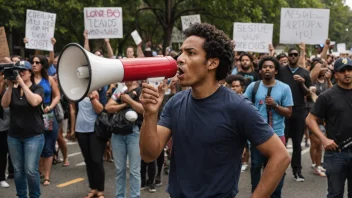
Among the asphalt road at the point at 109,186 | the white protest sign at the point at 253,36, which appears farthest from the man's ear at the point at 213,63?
the white protest sign at the point at 253,36

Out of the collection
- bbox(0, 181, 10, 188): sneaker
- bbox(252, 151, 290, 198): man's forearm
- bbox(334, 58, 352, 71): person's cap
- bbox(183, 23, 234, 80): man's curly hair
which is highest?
bbox(183, 23, 234, 80): man's curly hair

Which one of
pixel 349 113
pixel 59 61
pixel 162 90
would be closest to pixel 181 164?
pixel 162 90

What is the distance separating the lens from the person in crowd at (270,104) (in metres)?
5.42

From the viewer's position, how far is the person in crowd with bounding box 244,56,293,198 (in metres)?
5.42

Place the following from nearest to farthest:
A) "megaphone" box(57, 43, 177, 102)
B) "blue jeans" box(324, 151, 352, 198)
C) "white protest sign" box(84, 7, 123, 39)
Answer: "megaphone" box(57, 43, 177, 102) → "blue jeans" box(324, 151, 352, 198) → "white protest sign" box(84, 7, 123, 39)

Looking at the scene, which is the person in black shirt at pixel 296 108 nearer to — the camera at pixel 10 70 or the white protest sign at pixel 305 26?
the white protest sign at pixel 305 26

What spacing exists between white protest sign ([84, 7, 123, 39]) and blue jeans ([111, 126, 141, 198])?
13.5ft

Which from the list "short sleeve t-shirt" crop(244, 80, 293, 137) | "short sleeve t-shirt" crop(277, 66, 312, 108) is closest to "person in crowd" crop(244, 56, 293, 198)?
"short sleeve t-shirt" crop(244, 80, 293, 137)

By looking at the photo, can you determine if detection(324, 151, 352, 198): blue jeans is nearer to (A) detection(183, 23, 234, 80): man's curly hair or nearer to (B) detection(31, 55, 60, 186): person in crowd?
(A) detection(183, 23, 234, 80): man's curly hair

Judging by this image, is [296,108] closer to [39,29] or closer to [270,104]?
[270,104]

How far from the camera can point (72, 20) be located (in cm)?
A: 1923

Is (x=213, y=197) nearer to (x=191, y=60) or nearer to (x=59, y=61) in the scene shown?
(x=191, y=60)

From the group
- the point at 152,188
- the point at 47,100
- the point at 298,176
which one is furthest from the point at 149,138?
the point at 298,176

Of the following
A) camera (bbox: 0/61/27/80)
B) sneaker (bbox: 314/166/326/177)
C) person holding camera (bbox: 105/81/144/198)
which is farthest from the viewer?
sneaker (bbox: 314/166/326/177)
